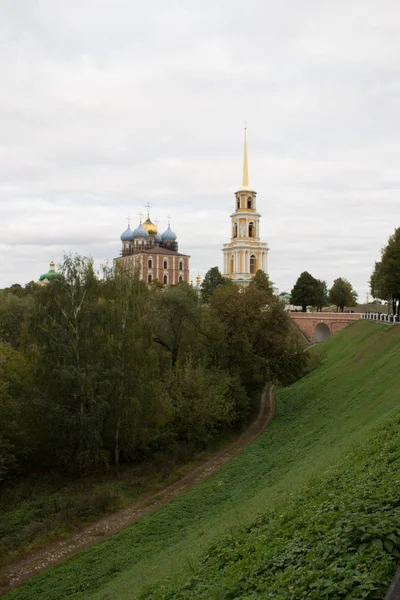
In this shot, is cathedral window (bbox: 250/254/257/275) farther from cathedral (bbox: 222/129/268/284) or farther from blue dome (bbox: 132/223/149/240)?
blue dome (bbox: 132/223/149/240)

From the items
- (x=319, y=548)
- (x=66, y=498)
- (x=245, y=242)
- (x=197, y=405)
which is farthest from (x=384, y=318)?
(x=245, y=242)

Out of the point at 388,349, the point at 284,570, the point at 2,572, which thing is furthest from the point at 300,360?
the point at 284,570

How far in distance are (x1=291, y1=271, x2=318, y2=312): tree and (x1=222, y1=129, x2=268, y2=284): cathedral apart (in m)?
8.87

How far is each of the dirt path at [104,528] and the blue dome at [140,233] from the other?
282 ft

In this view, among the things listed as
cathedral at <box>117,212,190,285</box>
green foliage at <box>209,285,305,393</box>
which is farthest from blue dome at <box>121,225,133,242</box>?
green foliage at <box>209,285,305,393</box>

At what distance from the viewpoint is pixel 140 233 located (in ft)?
364

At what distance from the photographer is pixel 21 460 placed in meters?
24.0

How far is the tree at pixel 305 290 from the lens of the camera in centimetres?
7738

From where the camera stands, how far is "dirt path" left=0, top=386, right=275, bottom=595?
51.8 feet

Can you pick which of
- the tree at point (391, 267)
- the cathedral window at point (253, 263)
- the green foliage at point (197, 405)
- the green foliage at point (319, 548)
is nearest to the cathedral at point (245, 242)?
the cathedral window at point (253, 263)

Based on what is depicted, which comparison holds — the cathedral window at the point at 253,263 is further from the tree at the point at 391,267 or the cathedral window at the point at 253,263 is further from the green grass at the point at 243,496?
the green grass at the point at 243,496

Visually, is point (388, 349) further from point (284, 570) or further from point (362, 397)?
point (284, 570)

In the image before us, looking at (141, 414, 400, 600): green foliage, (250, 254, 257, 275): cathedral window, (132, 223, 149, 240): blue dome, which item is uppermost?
(132, 223, 149, 240): blue dome

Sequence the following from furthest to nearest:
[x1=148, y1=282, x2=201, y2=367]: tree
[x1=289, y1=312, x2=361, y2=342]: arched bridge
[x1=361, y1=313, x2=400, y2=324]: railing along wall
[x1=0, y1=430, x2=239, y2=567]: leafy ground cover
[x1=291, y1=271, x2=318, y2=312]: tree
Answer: [x1=291, y1=271, x2=318, y2=312]: tree → [x1=289, y1=312, x2=361, y2=342]: arched bridge → [x1=361, y1=313, x2=400, y2=324]: railing along wall → [x1=148, y1=282, x2=201, y2=367]: tree → [x1=0, y1=430, x2=239, y2=567]: leafy ground cover
